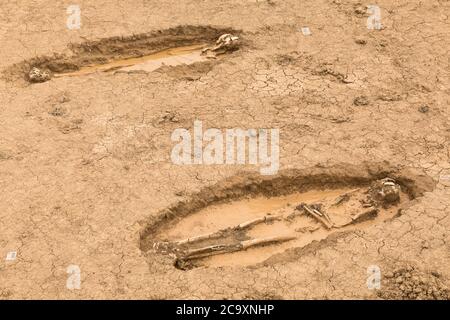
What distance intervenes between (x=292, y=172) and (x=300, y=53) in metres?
1.59

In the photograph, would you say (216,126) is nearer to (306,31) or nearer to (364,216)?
(364,216)

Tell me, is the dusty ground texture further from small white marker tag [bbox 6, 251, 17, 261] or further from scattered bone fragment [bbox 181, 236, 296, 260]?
scattered bone fragment [bbox 181, 236, 296, 260]

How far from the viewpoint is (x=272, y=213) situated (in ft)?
15.1

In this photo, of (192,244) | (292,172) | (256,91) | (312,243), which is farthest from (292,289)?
(256,91)

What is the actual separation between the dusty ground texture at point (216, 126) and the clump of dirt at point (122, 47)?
2.5 inches

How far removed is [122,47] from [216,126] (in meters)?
1.55

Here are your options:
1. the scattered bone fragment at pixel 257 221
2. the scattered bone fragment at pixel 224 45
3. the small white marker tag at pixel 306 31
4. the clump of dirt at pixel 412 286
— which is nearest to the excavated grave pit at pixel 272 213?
the scattered bone fragment at pixel 257 221

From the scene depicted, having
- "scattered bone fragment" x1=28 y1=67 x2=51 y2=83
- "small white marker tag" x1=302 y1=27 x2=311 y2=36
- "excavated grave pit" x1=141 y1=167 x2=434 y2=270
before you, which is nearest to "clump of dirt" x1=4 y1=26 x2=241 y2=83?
"scattered bone fragment" x1=28 y1=67 x2=51 y2=83

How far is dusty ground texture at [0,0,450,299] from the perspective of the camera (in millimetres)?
4066

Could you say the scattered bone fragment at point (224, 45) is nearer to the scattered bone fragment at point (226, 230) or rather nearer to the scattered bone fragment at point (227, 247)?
the scattered bone fragment at point (226, 230)

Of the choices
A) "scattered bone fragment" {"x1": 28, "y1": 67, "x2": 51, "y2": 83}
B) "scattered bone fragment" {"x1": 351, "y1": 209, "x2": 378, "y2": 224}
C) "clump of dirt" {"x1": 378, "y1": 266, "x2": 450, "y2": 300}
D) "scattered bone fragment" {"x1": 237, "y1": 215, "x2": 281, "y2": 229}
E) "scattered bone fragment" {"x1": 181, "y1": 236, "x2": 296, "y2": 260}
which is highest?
"scattered bone fragment" {"x1": 28, "y1": 67, "x2": 51, "y2": 83}

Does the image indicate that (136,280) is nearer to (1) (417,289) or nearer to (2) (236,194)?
(2) (236,194)

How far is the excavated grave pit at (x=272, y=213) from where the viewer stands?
4.32m

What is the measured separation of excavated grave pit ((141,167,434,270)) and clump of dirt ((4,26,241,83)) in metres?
1.81
